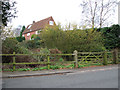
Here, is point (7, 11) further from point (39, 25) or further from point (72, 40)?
point (39, 25)

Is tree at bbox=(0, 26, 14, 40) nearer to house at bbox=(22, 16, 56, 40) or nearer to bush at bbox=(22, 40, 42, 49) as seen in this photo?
bush at bbox=(22, 40, 42, 49)

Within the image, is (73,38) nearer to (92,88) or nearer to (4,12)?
(4,12)

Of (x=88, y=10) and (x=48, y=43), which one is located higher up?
(x=88, y=10)

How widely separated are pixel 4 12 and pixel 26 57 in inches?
252

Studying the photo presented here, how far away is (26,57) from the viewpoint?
11492 mm

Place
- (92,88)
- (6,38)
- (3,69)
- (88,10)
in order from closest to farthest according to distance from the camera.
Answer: (92,88) → (3,69) → (6,38) → (88,10)

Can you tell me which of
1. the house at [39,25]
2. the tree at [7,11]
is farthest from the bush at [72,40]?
the house at [39,25]

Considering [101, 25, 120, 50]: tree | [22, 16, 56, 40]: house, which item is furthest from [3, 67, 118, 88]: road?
[22, 16, 56, 40]: house

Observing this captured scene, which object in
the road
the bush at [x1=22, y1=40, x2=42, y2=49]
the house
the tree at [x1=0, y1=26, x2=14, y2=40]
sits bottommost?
the road

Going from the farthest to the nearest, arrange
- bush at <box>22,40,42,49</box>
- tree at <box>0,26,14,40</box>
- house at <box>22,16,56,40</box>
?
house at <box>22,16,56,40</box>, bush at <box>22,40,42,49</box>, tree at <box>0,26,14,40</box>

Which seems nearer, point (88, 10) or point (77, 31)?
point (77, 31)

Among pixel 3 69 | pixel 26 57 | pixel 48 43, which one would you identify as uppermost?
pixel 48 43

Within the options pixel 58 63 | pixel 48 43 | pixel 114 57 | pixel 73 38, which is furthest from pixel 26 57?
pixel 114 57

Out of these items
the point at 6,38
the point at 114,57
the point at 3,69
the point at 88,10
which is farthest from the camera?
the point at 88,10
